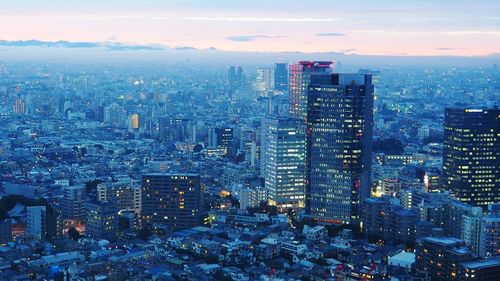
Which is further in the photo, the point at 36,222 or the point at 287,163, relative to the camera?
the point at 287,163

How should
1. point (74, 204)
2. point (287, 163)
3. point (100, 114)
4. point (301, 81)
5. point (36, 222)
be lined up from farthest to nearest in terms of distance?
1. point (100, 114)
2. point (301, 81)
3. point (287, 163)
4. point (74, 204)
5. point (36, 222)

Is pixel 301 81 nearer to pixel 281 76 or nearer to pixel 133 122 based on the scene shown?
pixel 133 122

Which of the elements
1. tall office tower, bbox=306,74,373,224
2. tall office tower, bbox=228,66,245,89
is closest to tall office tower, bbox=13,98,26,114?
tall office tower, bbox=228,66,245,89

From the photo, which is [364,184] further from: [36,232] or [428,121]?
[428,121]

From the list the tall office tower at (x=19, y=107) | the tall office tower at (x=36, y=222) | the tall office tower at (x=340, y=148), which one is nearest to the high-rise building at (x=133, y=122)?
the tall office tower at (x=19, y=107)

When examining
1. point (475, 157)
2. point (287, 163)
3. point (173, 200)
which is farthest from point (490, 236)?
point (173, 200)

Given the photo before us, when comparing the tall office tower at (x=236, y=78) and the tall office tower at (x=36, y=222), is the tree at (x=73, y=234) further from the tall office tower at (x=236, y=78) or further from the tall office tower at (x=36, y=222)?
the tall office tower at (x=236, y=78)

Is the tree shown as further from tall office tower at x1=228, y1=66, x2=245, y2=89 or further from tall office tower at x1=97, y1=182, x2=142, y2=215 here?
tall office tower at x1=228, y1=66, x2=245, y2=89
